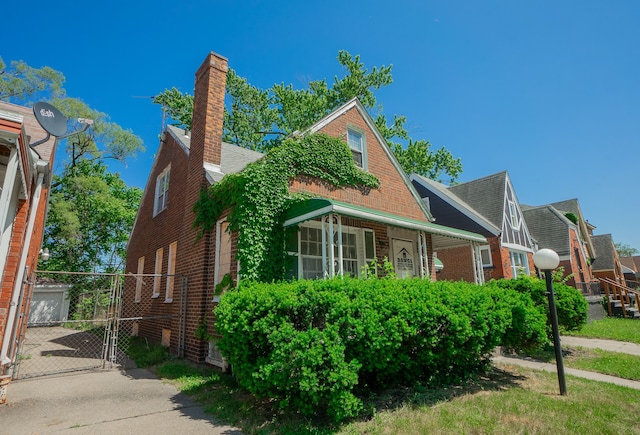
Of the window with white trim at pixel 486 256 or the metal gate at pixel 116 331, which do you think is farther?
the window with white trim at pixel 486 256

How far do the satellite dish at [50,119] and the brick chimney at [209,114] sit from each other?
3.63m

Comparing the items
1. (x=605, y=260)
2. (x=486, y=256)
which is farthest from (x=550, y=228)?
(x=605, y=260)

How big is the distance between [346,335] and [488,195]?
19093mm

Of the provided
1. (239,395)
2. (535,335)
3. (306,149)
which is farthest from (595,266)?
(239,395)

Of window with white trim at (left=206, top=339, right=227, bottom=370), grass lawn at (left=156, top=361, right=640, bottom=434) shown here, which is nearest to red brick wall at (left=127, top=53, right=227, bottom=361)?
window with white trim at (left=206, top=339, right=227, bottom=370)

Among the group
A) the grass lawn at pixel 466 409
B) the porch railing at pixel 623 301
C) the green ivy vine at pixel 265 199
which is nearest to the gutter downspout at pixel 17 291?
the grass lawn at pixel 466 409

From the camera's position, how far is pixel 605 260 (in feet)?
110

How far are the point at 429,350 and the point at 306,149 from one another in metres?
5.67

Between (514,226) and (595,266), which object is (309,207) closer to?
(514,226)

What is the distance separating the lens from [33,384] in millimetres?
6594

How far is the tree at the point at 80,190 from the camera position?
1033 inches

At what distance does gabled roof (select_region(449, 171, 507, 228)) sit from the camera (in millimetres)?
19250

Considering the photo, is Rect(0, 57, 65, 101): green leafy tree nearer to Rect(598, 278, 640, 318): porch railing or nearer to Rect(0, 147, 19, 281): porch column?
Rect(0, 147, 19, 281): porch column

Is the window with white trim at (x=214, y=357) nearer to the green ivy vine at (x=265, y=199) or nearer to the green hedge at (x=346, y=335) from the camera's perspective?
the green ivy vine at (x=265, y=199)
